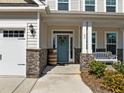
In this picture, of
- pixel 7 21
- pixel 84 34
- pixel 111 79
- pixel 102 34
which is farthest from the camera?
pixel 102 34

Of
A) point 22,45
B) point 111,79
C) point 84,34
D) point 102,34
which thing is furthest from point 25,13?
point 102,34

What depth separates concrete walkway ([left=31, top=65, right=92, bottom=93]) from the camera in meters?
10.9

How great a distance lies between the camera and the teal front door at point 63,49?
21.8 meters

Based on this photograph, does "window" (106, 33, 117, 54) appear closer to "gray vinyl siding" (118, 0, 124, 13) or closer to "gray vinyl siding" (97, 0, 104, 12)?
"gray vinyl siding" (118, 0, 124, 13)

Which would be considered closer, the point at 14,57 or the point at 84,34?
the point at 14,57

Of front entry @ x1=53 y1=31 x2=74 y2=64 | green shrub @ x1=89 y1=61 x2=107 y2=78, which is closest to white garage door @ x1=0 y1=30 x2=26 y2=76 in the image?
Answer: green shrub @ x1=89 y1=61 x2=107 y2=78

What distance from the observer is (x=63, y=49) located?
72.0ft

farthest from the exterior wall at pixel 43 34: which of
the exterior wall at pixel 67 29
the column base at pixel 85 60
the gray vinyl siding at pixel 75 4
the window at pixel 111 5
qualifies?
the window at pixel 111 5

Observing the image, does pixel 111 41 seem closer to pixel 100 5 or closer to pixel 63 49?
pixel 100 5

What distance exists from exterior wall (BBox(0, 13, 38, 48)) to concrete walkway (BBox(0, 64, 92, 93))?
200 centimetres

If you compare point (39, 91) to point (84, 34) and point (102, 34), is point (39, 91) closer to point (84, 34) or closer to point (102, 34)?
point (84, 34)

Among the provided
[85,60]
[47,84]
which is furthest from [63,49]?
[47,84]

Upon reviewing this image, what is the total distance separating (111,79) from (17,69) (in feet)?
19.3

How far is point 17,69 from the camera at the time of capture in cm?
1435
